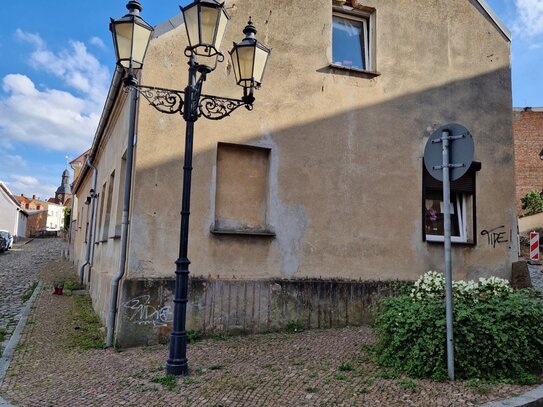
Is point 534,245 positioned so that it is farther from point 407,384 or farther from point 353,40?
point 407,384

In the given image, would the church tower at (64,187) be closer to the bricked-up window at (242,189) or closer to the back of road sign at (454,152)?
the bricked-up window at (242,189)

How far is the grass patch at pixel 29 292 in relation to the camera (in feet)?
39.5

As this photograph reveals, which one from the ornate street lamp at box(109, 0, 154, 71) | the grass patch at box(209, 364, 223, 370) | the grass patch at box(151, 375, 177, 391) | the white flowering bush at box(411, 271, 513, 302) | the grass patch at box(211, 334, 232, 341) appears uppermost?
the ornate street lamp at box(109, 0, 154, 71)

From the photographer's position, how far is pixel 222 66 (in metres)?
7.78

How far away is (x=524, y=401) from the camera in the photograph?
423cm

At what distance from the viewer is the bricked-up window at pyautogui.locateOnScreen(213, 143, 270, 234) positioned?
7695mm

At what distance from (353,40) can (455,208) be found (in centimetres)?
398

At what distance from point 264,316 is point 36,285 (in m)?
10.2

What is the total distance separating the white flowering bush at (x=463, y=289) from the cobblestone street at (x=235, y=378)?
3.55 feet

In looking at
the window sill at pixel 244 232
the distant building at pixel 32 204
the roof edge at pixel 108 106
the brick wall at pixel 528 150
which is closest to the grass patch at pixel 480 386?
the window sill at pixel 244 232

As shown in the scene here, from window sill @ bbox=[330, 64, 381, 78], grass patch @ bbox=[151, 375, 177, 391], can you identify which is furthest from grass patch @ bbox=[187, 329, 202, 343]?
window sill @ bbox=[330, 64, 381, 78]

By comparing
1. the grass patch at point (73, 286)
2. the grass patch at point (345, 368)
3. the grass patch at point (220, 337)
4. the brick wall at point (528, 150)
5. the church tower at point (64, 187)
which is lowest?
the grass patch at point (220, 337)

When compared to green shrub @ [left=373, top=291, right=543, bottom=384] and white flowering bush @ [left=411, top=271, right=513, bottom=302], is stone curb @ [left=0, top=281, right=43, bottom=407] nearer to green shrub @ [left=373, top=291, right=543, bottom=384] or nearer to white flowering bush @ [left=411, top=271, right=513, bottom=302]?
green shrub @ [left=373, top=291, right=543, bottom=384]

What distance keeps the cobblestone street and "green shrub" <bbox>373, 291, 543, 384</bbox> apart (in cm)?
20
